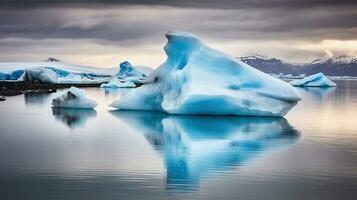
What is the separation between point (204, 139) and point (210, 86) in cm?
503

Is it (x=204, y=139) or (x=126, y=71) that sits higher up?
(x=126, y=71)

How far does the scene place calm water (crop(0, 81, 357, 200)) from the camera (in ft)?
27.6

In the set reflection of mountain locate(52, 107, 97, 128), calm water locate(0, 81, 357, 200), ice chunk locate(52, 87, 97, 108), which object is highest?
ice chunk locate(52, 87, 97, 108)

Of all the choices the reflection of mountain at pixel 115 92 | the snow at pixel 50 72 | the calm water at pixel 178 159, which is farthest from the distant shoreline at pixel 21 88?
the calm water at pixel 178 159

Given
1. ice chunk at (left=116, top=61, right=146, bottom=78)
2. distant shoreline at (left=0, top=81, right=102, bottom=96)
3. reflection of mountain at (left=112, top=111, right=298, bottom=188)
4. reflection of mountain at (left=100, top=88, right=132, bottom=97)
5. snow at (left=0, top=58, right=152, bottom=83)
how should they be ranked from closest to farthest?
reflection of mountain at (left=112, top=111, right=298, bottom=188) < distant shoreline at (left=0, top=81, right=102, bottom=96) < reflection of mountain at (left=100, top=88, right=132, bottom=97) < snow at (left=0, top=58, right=152, bottom=83) < ice chunk at (left=116, top=61, right=146, bottom=78)

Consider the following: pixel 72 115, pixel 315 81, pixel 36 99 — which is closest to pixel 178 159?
pixel 72 115

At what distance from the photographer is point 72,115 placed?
22469mm

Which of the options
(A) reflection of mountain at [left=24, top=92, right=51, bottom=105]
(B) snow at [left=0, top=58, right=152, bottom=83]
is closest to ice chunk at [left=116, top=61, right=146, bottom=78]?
(B) snow at [left=0, top=58, right=152, bottom=83]

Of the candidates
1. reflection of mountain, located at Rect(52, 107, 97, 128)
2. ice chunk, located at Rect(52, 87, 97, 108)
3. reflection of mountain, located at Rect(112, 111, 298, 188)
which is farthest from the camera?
ice chunk, located at Rect(52, 87, 97, 108)

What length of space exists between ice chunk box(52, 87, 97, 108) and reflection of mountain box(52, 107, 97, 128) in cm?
29

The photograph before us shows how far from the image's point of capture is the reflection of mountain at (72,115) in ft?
62.9

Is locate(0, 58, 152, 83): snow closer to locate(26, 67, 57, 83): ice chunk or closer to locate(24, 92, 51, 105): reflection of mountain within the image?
locate(26, 67, 57, 83): ice chunk

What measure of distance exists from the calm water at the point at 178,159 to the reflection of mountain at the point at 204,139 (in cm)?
2

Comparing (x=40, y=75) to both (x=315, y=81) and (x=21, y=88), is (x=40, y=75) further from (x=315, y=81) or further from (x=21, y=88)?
(x=315, y=81)
